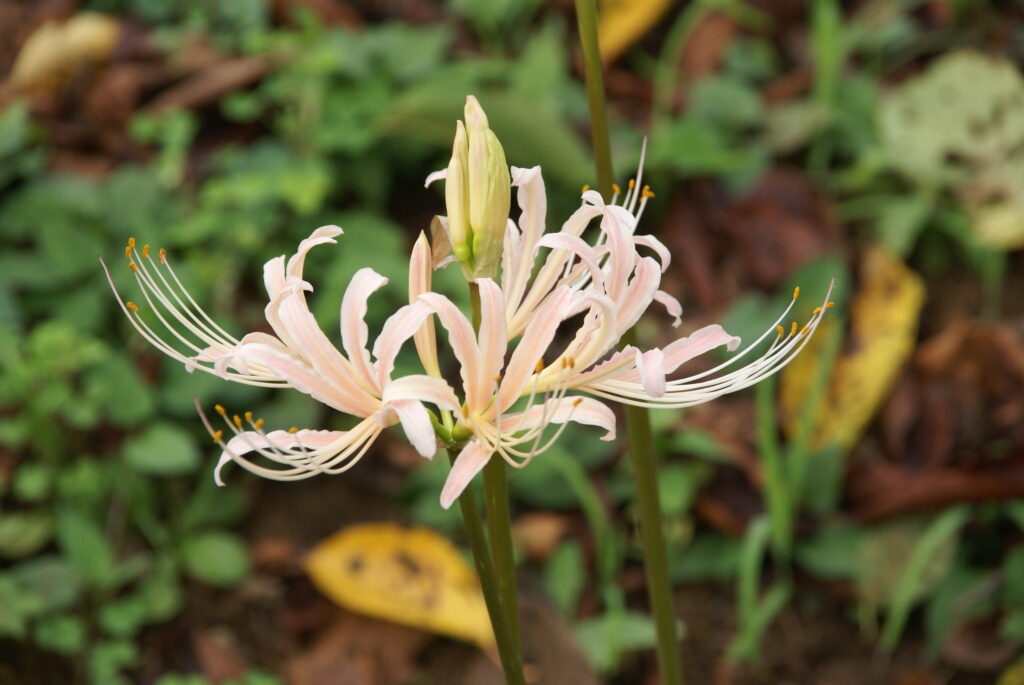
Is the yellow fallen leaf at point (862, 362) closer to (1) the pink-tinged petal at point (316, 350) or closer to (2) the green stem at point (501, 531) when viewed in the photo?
(2) the green stem at point (501, 531)

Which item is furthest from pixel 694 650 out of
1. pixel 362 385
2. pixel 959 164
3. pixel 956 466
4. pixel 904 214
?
pixel 362 385

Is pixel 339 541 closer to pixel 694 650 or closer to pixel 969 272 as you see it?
pixel 694 650

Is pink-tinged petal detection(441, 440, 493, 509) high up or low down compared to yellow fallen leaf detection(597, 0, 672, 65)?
down

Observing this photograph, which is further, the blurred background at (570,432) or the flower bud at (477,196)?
the blurred background at (570,432)

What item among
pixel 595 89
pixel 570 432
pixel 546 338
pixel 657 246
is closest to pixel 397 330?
pixel 546 338

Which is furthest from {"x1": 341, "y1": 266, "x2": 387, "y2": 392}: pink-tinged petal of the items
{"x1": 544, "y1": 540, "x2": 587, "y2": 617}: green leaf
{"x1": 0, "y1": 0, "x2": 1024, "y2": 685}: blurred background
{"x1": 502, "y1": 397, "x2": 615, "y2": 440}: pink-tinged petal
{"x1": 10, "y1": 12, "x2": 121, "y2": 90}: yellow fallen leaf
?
{"x1": 10, "y1": 12, "x2": 121, "y2": 90}: yellow fallen leaf

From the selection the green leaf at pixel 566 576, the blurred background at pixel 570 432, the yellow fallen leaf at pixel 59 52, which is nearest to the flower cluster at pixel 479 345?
the blurred background at pixel 570 432

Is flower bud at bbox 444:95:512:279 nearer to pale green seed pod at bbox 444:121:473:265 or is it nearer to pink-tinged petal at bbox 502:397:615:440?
pale green seed pod at bbox 444:121:473:265
